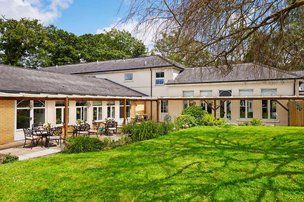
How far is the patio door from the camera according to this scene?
45.2ft

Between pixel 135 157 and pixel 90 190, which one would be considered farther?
pixel 135 157

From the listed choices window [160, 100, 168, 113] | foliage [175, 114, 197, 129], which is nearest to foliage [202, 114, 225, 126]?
foliage [175, 114, 197, 129]

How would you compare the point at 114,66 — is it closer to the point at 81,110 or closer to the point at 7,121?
the point at 81,110

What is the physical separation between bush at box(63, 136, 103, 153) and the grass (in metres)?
0.90

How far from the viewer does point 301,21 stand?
545 centimetres

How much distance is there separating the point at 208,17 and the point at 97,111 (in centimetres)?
1720

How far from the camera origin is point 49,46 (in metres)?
44.5

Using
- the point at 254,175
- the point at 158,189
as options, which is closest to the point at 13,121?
the point at 158,189

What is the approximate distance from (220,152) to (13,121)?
11.3 metres

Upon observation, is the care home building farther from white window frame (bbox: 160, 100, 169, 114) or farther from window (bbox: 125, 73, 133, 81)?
window (bbox: 125, 73, 133, 81)

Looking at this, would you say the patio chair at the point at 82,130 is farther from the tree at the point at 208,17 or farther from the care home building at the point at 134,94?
the tree at the point at 208,17

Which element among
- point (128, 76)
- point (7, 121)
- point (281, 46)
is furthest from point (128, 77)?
point (281, 46)

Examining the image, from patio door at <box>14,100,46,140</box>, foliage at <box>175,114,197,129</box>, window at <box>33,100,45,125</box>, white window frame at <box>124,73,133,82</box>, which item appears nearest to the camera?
patio door at <box>14,100,46,140</box>

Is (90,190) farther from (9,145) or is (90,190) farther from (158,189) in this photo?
(9,145)
